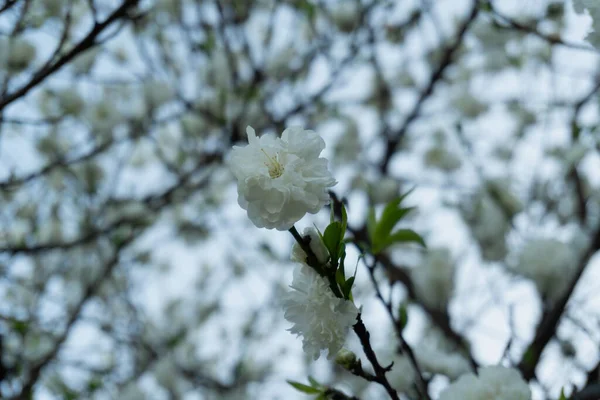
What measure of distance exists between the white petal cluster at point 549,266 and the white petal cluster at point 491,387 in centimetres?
67

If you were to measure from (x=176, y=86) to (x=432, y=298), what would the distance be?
143 cm

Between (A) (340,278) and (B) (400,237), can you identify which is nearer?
(A) (340,278)

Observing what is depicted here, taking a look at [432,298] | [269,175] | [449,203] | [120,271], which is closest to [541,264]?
[432,298]

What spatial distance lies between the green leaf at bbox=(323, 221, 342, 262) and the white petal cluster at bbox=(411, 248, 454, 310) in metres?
1.04

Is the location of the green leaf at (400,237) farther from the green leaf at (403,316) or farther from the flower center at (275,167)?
the flower center at (275,167)

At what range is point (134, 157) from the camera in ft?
11.7

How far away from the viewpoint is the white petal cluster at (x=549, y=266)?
133 cm

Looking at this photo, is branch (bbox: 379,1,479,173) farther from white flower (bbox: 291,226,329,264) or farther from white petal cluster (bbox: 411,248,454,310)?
white flower (bbox: 291,226,329,264)

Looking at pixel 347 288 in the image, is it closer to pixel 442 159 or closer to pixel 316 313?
pixel 316 313

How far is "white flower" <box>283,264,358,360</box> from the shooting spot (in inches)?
22.5

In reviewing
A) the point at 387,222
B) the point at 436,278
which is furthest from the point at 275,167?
the point at 436,278

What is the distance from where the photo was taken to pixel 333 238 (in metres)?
0.58

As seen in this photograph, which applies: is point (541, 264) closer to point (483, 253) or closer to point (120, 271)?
point (483, 253)

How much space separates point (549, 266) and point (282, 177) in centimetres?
99
